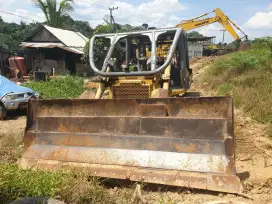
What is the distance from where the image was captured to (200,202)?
10.7 feet

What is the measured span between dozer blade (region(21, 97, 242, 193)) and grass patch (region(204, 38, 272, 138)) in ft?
7.50

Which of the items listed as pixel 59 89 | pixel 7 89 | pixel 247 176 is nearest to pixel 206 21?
pixel 59 89

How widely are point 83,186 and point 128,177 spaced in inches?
22.4

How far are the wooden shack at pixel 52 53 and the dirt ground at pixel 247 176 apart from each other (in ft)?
63.7

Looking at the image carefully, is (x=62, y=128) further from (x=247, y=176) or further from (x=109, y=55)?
(x=247, y=176)

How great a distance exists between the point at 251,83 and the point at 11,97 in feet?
22.1

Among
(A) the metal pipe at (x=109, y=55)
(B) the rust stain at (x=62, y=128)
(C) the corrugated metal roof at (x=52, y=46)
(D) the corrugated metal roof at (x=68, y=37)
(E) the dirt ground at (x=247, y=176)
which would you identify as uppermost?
(D) the corrugated metal roof at (x=68, y=37)

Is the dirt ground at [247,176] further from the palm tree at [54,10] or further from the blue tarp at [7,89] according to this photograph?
the palm tree at [54,10]

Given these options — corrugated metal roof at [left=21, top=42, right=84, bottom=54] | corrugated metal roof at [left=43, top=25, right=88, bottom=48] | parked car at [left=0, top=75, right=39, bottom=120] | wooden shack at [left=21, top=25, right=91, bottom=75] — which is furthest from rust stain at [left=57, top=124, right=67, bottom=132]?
corrugated metal roof at [left=43, top=25, right=88, bottom=48]

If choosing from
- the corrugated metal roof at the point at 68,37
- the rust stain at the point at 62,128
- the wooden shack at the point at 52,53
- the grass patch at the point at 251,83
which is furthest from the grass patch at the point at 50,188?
the corrugated metal roof at the point at 68,37

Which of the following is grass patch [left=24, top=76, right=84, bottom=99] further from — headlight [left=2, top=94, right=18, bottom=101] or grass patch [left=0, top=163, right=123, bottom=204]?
grass patch [left=0, top=163, right=123, bottom=204]

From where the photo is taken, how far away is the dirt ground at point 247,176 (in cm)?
330

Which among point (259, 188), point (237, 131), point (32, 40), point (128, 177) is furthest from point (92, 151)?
point (32, 40)

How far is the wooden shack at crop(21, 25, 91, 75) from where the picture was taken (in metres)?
24.1
